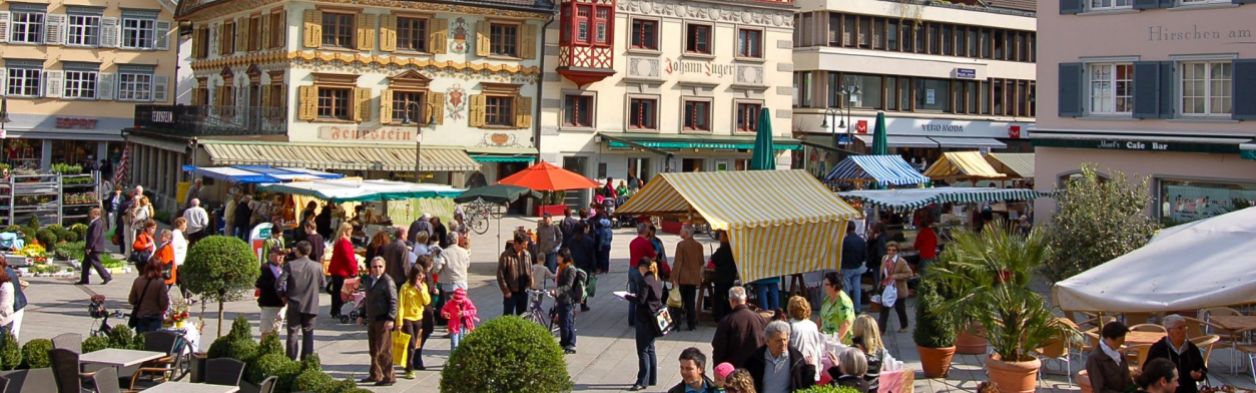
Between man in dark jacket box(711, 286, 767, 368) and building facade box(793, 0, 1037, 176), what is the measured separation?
37041 mm

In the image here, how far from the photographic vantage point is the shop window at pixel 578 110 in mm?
41844

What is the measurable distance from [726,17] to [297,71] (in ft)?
48.3

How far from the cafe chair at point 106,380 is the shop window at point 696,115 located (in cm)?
3234

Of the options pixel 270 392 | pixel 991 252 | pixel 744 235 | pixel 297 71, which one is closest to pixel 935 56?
pixel 297 71

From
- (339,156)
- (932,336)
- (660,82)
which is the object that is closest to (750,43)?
(660,82)

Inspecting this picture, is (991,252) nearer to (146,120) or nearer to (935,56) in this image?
(146,120)

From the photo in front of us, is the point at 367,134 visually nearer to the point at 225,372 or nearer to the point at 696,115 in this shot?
the point at 696,115

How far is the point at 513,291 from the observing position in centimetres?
1730

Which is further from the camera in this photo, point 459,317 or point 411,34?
point 411,34

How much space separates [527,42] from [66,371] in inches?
1143

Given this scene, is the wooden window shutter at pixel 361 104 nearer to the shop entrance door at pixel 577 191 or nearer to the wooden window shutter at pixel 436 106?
the wooden window shutter at pixel 436 106

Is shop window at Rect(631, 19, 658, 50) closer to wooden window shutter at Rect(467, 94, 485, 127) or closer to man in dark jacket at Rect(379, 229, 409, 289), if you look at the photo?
wooden window shutter at Rect(467, 94, 485, 127)

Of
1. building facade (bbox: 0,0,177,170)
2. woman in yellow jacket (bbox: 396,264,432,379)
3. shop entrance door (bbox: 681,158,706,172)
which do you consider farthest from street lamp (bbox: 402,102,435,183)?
woman in yellow jacket (bbox: 396,264,432,379)

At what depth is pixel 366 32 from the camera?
125 ft
